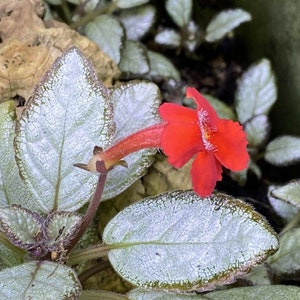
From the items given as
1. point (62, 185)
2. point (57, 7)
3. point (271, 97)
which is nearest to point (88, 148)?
point (62, 185)

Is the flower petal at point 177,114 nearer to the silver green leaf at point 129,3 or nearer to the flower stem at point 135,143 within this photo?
the flower stem at point 135,143

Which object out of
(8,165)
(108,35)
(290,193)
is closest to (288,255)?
(290,193)

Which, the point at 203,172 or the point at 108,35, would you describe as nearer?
the point at 203,172

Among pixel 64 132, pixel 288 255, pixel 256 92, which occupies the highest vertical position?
pixel 64 132

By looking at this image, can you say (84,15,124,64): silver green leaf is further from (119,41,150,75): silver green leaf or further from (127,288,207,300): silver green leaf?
(127,288,207,300): silver green leaf

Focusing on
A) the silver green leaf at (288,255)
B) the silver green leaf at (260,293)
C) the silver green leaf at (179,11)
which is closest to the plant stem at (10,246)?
the silver green leaf at (260,293)

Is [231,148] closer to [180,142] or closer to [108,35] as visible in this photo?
[180,142]

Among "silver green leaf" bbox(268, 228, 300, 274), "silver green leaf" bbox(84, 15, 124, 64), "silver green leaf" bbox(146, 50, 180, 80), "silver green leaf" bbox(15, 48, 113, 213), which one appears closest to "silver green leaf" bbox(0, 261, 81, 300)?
"silver green leaf" bbox(15, 48, 113, 213)

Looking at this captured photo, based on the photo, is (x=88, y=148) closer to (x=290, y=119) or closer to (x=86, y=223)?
(x=86, y=223)
